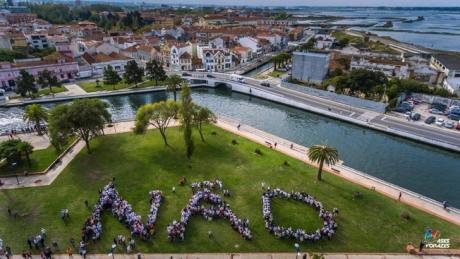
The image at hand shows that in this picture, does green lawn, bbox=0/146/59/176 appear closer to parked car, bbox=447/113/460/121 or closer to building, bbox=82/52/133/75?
building, bbox=82/52/133/75

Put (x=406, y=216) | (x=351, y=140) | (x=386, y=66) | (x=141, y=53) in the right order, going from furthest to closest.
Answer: (x=141, y=53), (x=386, y=66), (x=351, y=140), (x=406, y=216)

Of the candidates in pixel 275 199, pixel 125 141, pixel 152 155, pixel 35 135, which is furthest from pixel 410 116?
pixel 35 135

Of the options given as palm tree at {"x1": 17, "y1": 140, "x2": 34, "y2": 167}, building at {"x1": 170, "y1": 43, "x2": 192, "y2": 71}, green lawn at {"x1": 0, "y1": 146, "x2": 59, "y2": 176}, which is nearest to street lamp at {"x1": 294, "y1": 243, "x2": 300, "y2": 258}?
green lawn at {"x1": 0, "y1": 146, "x2": 59, "y2": 176}

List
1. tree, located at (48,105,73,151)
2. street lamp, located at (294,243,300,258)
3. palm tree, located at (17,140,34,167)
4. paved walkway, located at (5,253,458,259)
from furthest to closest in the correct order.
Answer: tree, located at (48,105,73,151) → palm tree, located at (17,140,34,167) → street lamp, located at (294,243,300,258) → paved walkway, located at (5,253,458,259)

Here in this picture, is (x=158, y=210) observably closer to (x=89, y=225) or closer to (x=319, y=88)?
(x=89, y=225)

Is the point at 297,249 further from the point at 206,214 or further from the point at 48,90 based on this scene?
the point at 48,90

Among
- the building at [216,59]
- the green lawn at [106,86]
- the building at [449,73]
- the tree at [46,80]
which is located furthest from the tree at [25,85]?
the building at [449,73]

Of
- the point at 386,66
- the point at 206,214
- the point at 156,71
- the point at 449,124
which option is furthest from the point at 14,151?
the point at 386,66
